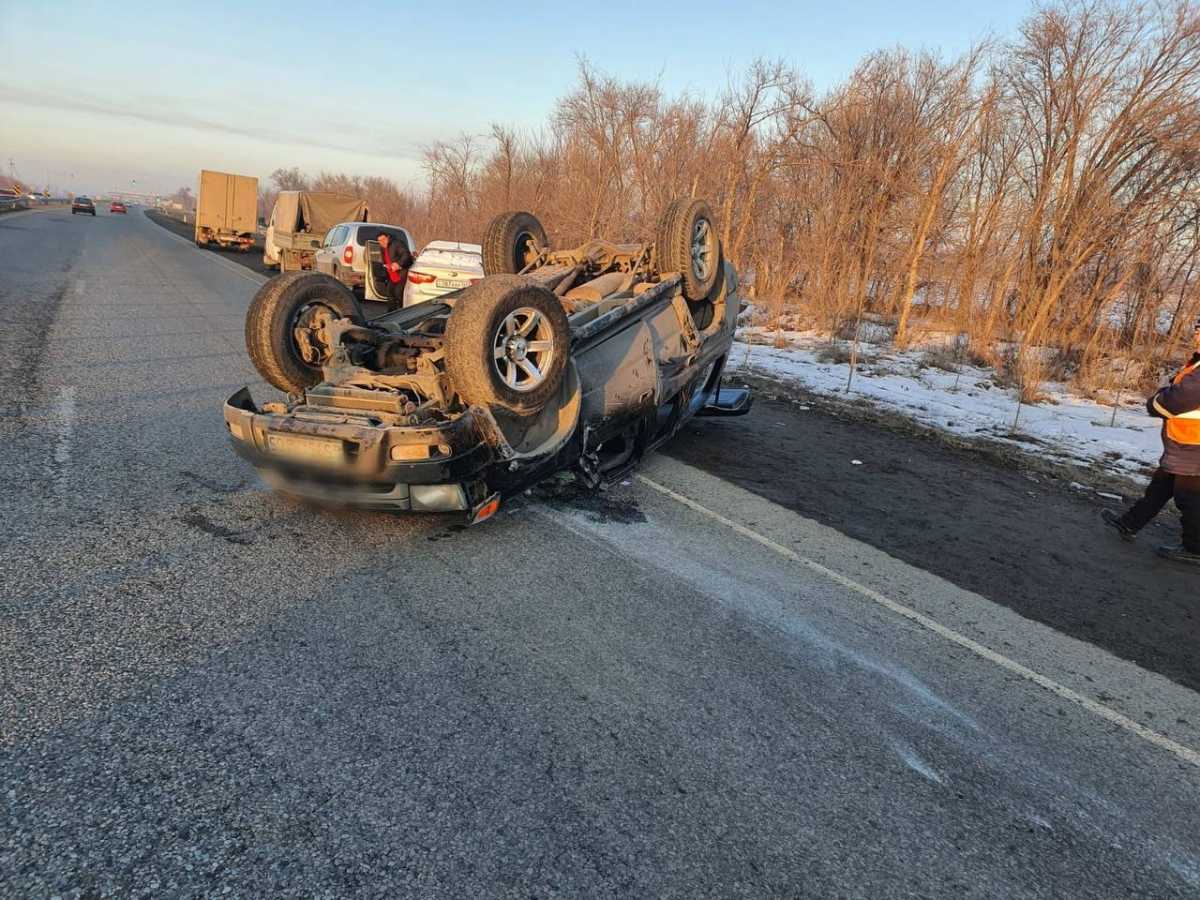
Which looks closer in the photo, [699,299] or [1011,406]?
[699,299]

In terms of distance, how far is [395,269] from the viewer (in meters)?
12.9

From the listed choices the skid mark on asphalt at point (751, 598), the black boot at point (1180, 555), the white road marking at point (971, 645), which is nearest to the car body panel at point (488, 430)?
the skid mark on asphalt at point (751, 598)

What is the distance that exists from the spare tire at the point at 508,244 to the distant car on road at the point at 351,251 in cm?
835

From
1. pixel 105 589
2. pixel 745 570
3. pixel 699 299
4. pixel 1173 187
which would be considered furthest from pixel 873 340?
pixel 105 589

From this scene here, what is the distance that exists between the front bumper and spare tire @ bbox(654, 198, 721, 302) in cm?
284

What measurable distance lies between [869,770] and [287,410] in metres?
3.59

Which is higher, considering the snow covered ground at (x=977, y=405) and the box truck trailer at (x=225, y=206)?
the box truck trailer at (x=225, y=206)

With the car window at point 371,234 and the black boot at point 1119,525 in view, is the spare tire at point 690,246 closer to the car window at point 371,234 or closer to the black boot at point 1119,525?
the black boot at point 1119,525

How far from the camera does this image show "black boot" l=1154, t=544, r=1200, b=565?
17.6 feet

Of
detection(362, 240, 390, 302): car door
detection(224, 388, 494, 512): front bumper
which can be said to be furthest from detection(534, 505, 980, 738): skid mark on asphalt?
detection(362, 240, 390, 302): car door

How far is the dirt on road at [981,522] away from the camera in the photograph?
4332mm

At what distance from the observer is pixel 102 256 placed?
19.8 m

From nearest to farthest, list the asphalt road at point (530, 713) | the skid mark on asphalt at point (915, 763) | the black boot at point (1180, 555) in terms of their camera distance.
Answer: the asphalt road at point (530, 713), the skid mark on asphalt at point (915, 763), the black boot at point (1180, 555)

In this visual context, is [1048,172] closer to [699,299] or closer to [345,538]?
[699,299]
